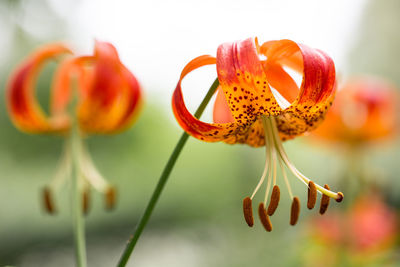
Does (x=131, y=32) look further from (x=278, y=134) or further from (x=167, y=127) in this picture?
(x=278, y=134)

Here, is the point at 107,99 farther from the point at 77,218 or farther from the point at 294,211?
the point at 294,211

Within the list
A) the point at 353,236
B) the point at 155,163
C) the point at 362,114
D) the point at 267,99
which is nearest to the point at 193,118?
the point at 267,99

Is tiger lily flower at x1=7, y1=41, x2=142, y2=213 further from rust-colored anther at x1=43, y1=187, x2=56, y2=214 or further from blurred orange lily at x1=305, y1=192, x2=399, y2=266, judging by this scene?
blurred orange lily at x1=305, y1=192, x2=399, y2=266

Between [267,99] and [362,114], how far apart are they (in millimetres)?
2238

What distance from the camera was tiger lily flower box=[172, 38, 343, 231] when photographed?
777 mm

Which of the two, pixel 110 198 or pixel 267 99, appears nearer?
pixel 267 99

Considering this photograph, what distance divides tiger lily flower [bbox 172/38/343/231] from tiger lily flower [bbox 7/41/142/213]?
0.41 meters

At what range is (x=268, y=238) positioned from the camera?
5996 mm

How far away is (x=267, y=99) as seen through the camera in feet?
2.85

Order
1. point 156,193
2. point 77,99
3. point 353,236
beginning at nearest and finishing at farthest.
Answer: point 156,193, point 77,99, point 353,236

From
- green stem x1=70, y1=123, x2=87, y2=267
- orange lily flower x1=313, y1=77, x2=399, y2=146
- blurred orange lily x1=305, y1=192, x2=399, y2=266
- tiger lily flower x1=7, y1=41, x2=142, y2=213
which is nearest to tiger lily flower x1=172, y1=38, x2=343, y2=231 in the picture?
green stem x1=70, y1=123, x2=87, y2=267

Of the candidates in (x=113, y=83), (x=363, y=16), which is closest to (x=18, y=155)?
(x=113, y=83)

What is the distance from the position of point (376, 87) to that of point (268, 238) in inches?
151

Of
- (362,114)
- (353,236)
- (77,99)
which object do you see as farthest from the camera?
(362,114)
